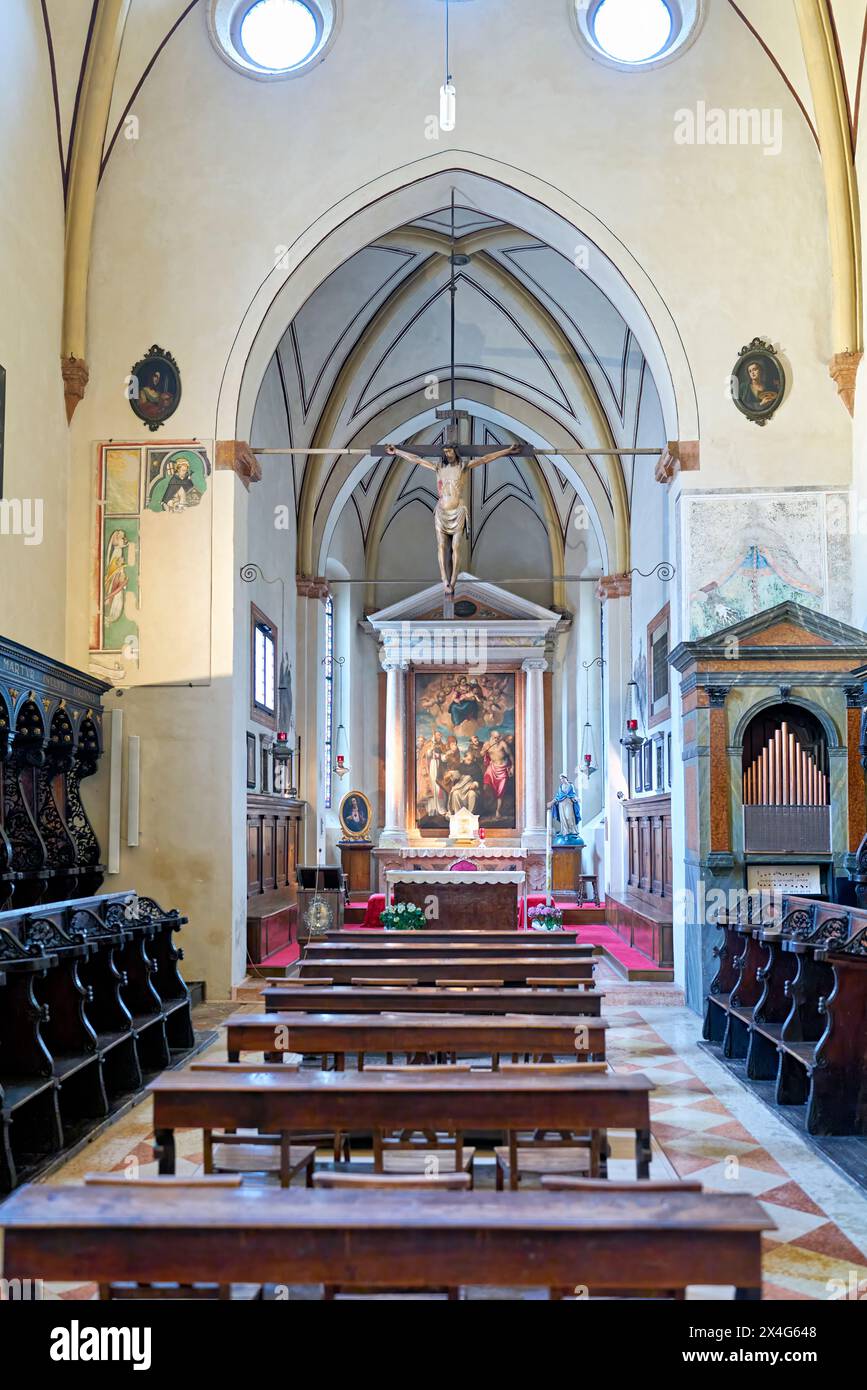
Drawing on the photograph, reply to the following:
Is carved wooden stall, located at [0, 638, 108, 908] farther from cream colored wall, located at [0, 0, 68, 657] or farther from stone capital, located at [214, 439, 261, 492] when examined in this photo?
stone capital, located at [214, 439, 261, 492]

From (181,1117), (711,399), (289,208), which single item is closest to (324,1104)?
(181,1117)

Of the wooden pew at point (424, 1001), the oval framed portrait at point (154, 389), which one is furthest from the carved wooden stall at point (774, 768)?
the oval framed portrait at point (154, 389)

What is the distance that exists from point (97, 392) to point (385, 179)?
12.1ft

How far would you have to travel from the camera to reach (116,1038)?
23.7ft

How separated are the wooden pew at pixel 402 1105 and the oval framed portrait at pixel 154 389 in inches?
352

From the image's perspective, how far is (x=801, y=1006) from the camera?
7.36 metres

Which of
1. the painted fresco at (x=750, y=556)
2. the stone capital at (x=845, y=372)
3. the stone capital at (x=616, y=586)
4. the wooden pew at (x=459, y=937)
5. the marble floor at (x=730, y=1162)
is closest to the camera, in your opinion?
the marble floor at (x=730, y=1162)

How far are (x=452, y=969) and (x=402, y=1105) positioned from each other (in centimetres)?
358

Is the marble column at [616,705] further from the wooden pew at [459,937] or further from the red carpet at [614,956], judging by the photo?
the wooden pew at [459,937]

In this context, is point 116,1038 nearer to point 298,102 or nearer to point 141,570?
point 141,570

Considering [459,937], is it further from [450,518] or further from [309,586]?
[309,586]

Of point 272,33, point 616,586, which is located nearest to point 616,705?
point 616,586

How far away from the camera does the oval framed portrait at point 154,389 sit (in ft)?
38.8

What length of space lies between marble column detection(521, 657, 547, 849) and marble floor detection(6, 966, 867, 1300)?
13751 millimetres
